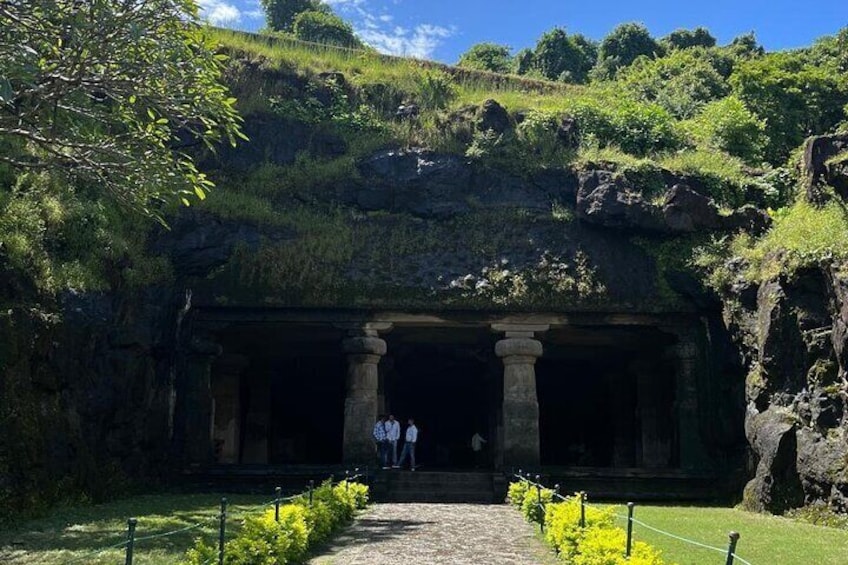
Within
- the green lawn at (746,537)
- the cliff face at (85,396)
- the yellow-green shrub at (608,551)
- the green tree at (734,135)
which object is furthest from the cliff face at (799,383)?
the cliff face at (85,396)

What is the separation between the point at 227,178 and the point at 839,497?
17.6 m

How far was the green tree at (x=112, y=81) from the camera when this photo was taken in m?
9.85

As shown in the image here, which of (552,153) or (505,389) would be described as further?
(552,153)

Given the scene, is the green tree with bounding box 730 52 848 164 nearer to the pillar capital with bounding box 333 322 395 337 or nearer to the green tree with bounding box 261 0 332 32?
the pillar capital with bounding box 333 322 395 337

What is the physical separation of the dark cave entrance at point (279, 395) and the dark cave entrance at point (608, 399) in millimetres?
6969

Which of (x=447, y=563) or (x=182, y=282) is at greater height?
(x=182, y=282)

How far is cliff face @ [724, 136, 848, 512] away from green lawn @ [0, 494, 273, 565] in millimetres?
10015

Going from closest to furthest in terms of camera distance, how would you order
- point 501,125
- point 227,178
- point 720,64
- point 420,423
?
point 227,178, point 501,125, point 420,423, point 720,64

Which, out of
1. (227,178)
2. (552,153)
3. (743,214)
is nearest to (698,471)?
(743,214)

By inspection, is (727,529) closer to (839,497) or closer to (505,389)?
(839,497)

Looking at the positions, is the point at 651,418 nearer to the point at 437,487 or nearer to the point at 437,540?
the point at 437,487

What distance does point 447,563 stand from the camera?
10.4 metres

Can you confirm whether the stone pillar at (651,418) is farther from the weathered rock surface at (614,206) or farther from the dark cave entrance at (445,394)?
the weathered rock surface at (614,206)

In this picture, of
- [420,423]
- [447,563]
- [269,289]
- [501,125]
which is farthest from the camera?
[420,423]
